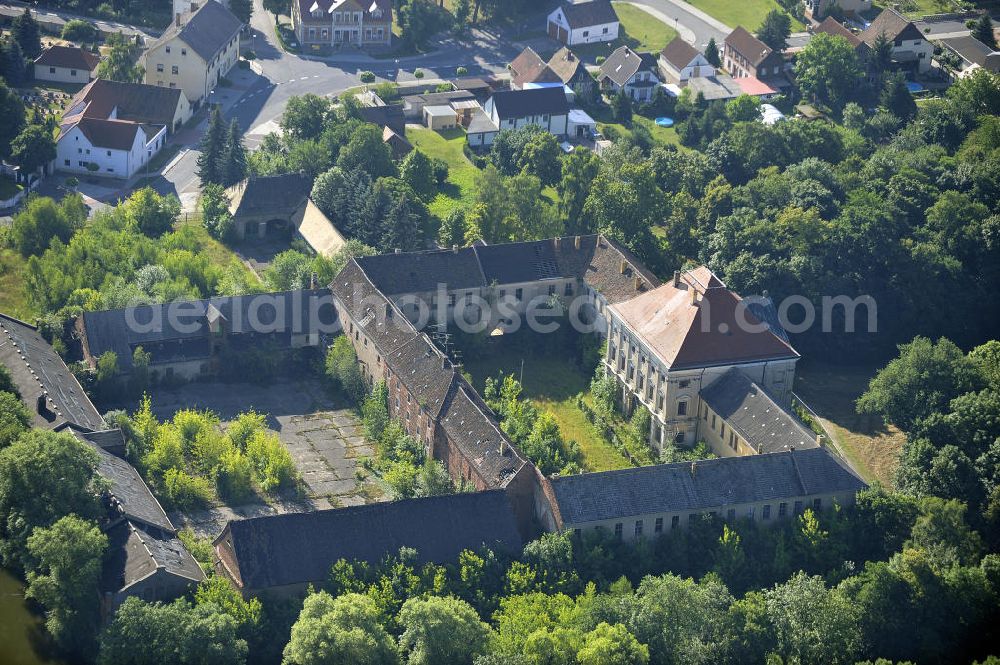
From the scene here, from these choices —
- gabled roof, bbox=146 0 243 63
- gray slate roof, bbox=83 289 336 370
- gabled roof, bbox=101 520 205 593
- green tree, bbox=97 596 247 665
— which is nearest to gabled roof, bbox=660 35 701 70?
gabled roof, bbox=146 0 243 63

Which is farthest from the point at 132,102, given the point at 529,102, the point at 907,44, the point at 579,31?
the point at 907,44

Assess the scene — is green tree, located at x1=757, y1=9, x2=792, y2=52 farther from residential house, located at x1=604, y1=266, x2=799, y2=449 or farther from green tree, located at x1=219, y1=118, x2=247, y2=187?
residential house, located at x1=604, y1=266, x2=799, y2=449

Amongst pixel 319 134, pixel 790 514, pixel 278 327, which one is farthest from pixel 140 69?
pixel 790 514

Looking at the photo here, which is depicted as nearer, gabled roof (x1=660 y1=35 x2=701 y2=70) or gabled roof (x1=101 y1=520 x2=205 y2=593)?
gabled roof (x1=101 y1=520 x2=205 y2=593)

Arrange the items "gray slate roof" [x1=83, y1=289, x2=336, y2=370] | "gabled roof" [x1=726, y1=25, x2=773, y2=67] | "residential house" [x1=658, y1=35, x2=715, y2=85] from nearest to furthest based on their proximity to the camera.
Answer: "gray slate roof" [x1=83, y1=289, x2=336, y2=370] → "gabled roof" [x1=726, y1=25, x2=773, y2=67] → "residential house" [x1=658, y1=35, x2=715, y2=85]

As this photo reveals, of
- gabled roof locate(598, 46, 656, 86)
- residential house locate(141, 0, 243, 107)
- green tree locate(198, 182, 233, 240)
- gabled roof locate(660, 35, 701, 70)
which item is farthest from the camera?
gabled roof locate(660, 35, 701, 70)

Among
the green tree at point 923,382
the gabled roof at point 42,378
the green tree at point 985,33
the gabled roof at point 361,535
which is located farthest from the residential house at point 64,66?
the green tree at point 985,33

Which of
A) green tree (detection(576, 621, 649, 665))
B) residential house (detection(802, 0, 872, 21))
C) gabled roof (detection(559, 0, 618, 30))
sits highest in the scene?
green tree (detection(576, 621, 649, 665))
